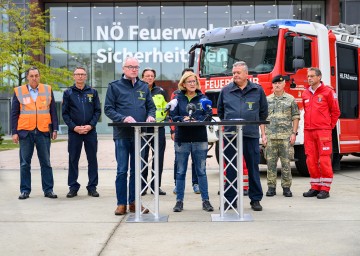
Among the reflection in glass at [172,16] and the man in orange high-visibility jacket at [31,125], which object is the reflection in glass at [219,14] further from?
the man in orange high-visibility jacket at [31,125]

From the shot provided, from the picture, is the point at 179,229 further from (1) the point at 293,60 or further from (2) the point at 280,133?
(1) the point at 293,60

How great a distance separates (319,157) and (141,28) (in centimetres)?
3021

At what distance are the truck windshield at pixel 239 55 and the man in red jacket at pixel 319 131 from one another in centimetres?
203

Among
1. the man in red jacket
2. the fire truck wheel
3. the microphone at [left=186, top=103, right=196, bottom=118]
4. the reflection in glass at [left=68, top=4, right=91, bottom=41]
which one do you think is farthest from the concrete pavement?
the reflection in glass at [left=68, top=4, right=91, bottom=41]

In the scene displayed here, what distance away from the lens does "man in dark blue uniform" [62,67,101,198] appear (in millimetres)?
8719

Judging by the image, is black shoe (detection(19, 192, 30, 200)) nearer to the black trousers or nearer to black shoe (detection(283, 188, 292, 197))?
the black trousers

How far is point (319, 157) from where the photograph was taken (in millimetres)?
8617

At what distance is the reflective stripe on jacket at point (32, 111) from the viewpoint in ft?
28.0

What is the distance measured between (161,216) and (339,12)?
32.5 m

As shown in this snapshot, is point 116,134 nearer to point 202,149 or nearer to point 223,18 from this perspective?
point 202,149

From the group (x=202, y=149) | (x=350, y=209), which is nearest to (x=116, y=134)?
(x=202, y=149)

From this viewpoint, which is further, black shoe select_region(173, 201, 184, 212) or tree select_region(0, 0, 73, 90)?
tree select_region(0, 0, 73, 90)

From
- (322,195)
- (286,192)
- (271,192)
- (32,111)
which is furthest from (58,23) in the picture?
(322,195)

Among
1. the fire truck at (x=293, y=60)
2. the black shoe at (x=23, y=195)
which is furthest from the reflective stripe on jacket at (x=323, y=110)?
the black shoe at (x=23, y=195)
